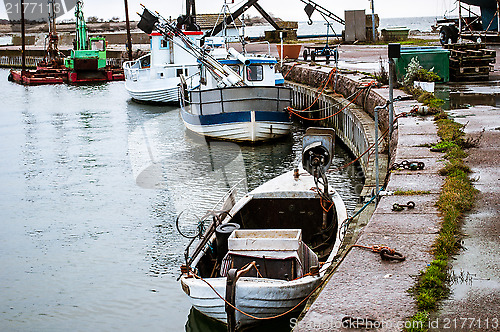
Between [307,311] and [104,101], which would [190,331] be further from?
[104,101]

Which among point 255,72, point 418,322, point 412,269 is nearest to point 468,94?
point 255,72

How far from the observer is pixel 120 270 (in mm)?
10875

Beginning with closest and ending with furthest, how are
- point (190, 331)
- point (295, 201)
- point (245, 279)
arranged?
1. point (245, 279)
2. point (190, 331)
3. point (295, 201)

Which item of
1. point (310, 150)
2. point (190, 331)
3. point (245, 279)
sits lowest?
point (190, 331)

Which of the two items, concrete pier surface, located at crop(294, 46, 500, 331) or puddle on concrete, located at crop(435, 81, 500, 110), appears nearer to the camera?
concrete pier surface, located at crop(294, 46, 500, 331)

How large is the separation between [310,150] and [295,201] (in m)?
1.01

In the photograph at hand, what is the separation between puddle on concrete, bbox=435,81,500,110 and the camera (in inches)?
614

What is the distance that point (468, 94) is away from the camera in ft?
56.5

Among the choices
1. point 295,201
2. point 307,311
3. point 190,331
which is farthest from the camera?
point 295,201

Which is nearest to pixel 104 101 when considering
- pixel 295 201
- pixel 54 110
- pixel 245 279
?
pixel 54 110

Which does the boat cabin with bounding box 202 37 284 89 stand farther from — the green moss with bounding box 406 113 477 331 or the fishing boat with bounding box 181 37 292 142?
the green moss with bounding box 406 113 477 331

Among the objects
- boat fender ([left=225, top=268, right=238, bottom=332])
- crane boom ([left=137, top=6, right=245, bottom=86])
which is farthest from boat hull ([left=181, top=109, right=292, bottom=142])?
boat fender ([left=225, top=268, right=238, bottom=332])

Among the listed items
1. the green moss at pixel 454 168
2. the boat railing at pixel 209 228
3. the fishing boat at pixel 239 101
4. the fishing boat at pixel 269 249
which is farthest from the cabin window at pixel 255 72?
the green moss at pixel 454 168

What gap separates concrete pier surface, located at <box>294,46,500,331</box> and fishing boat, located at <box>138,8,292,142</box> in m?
11.3
